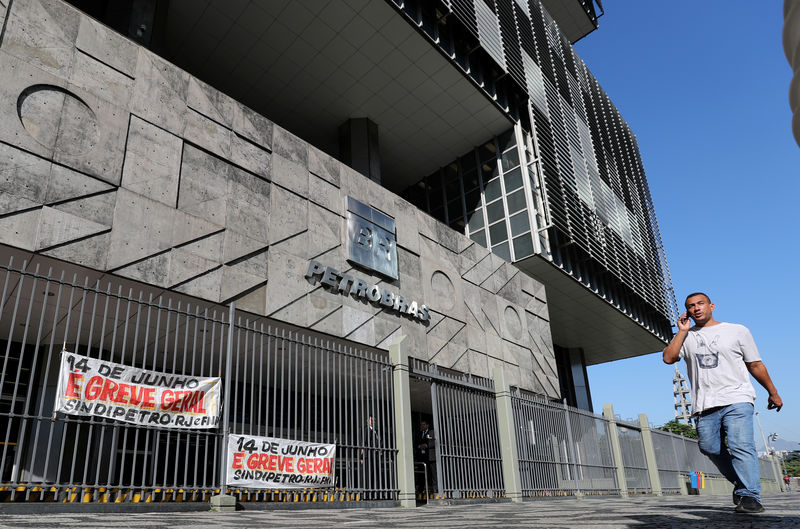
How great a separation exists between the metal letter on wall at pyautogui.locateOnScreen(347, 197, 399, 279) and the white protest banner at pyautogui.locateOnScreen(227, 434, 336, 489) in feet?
20.2

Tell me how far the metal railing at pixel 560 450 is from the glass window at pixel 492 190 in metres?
9.94

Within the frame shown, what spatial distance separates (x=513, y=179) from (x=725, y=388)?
56.2 feet

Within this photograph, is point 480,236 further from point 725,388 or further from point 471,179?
point 725,388

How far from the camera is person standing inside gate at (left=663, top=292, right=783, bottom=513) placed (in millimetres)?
4621

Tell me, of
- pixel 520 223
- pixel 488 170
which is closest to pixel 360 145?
pixel 488 170

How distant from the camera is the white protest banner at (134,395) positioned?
6.48 meters

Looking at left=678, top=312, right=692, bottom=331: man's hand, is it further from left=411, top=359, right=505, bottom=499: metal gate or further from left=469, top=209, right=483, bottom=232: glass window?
left=469, top=209, right=483, bottom=232: glass window

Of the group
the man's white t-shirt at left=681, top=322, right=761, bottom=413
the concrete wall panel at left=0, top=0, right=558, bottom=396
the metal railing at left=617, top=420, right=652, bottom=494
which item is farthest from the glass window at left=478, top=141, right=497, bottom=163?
the man's white t-shirt at left=681, top=322, right=761, bottom=413

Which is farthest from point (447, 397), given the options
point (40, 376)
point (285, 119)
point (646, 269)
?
point (646, 269)

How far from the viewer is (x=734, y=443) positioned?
4.68 metres

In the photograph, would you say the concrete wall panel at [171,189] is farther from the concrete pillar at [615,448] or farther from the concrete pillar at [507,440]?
the concrete pillar at [615,448]

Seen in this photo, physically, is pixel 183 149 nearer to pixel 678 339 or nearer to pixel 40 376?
pixel 40 376

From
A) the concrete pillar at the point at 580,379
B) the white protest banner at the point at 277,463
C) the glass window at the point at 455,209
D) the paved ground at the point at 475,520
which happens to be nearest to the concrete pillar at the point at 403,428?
the white protest banner at the point at 277,463

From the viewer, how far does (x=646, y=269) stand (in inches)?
1149
